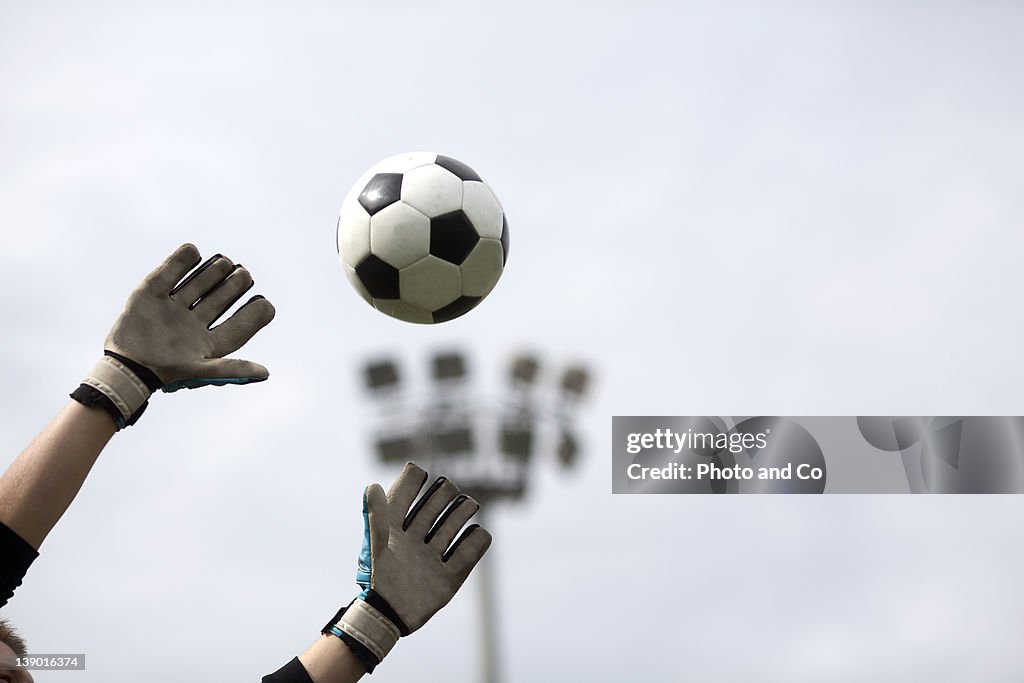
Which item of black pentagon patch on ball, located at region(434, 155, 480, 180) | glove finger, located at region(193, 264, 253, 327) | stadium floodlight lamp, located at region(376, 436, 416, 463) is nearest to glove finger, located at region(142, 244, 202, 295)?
glove finger, located at region(193, 264, 253, 327)

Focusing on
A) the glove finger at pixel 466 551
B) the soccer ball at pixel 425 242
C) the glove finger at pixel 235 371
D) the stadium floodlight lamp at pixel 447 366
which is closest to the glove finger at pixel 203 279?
the glove finger at pixel 235 371

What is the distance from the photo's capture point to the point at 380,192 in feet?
23.3

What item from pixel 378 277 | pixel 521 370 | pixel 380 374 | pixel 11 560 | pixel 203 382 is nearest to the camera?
pixel 11 560

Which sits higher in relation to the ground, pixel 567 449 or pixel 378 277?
pixel 567 449

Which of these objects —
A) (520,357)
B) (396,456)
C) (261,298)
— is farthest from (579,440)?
(261,298)

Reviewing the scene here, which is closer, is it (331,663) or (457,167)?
(331,663)

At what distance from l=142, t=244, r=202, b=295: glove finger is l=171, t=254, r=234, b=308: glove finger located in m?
0.03

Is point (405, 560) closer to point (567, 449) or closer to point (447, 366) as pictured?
point (447, 366)

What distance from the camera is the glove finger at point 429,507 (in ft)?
14.3

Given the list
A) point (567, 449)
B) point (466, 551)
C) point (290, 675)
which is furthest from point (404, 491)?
point (567, 449)

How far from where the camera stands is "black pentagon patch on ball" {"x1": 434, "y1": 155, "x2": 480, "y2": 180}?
7.23 meters

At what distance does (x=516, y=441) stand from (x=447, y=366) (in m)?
2.50

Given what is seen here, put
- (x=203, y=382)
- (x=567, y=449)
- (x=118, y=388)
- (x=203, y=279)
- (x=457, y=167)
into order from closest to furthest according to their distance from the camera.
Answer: (x=118, y=388)
(x=203, y=382)
(x=203, y=279)
(x=457, y=167)
(x=567, y=449)

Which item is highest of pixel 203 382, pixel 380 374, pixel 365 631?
pixel 380 374
